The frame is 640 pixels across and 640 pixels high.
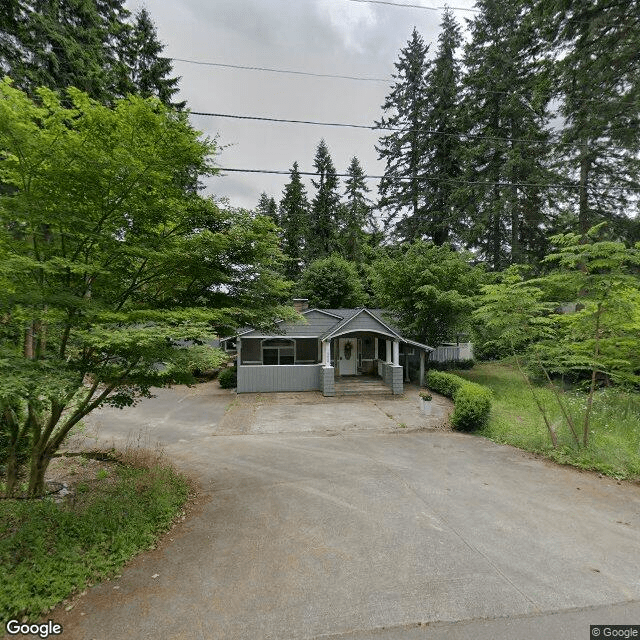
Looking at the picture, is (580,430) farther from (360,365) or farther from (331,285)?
(331,285)

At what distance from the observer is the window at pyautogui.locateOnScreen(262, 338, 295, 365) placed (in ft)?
53.7

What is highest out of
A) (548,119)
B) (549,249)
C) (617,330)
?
(548,119)

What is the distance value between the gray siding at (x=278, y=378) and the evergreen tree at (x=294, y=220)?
55.8ft

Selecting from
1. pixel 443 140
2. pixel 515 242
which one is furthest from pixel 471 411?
pixel 443 140

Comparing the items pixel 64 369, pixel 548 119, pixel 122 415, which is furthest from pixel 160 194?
pixel 548 119

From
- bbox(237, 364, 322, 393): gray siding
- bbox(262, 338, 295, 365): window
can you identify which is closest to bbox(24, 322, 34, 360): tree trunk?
bbox(237, 364, 322, 393): gray siding

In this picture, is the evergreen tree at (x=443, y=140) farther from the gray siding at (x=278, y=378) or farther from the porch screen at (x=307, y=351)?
the gray siding at (x=278, y=378)

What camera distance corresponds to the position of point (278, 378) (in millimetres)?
14977

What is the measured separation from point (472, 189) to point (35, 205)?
22640 mm

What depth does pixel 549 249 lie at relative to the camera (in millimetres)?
20844

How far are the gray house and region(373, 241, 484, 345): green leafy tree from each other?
117cm

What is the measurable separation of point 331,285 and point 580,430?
63.0 feet

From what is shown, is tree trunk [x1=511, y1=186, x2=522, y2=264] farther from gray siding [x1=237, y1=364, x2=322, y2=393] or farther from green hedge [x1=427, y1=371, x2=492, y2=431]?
gray siding [x1=237, y1=364, x2=322, y2=393]

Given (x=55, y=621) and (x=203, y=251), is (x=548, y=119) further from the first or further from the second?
(x=55, y=621)
